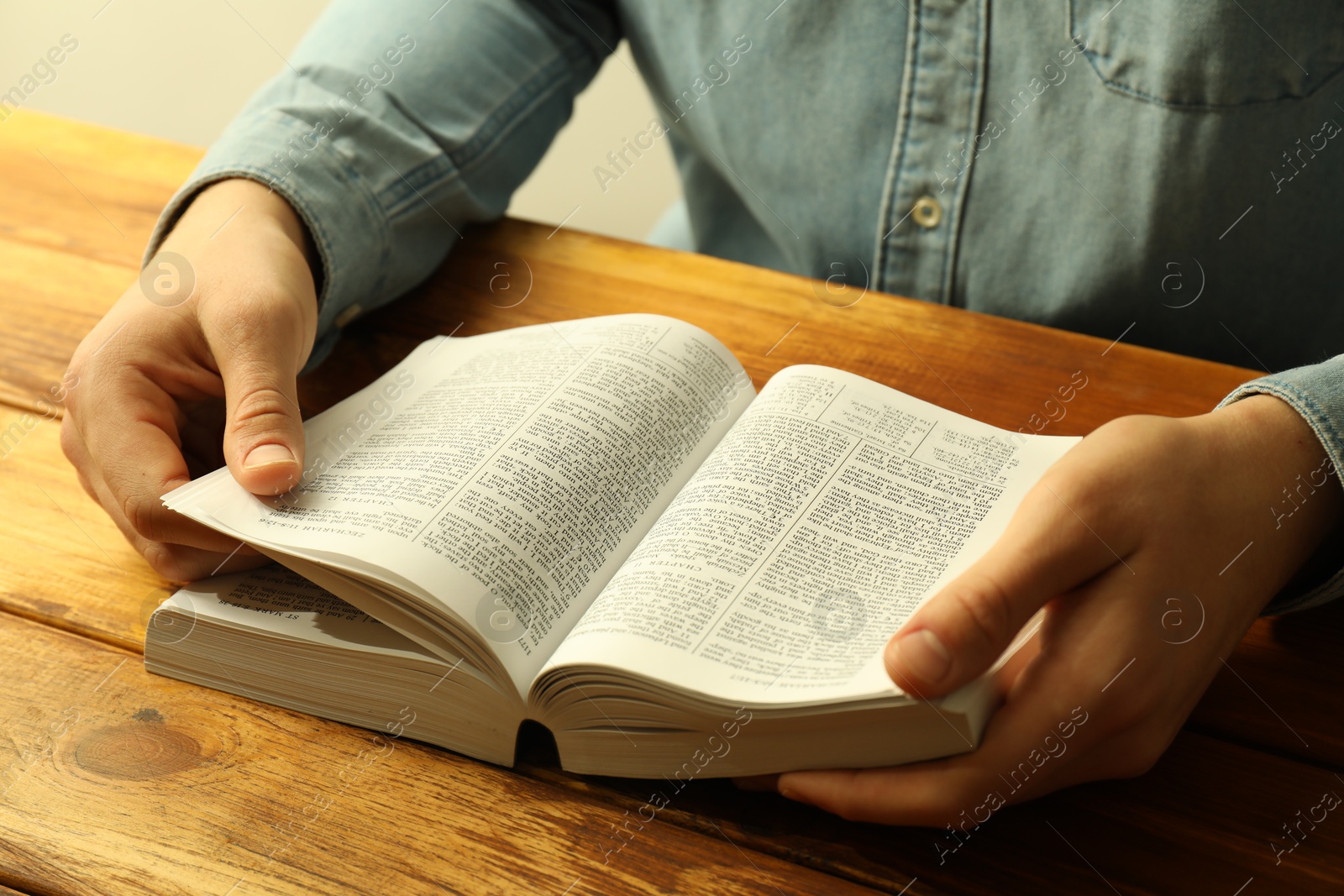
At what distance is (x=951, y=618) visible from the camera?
429 millimetres

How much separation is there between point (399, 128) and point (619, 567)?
1.64ft

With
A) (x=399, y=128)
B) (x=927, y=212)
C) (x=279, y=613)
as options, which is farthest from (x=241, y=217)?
(x=927, y=212)

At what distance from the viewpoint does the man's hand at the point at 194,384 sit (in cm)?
58

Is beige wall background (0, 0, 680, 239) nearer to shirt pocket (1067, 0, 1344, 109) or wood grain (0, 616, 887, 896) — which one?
shirt pocket (1067, 0, 1344, 109)

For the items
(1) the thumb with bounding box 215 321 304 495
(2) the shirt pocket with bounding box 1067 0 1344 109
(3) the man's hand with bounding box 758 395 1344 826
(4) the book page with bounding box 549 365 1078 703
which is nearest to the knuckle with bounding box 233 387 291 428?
(1) the thumb with bounding box 215 321 304 495

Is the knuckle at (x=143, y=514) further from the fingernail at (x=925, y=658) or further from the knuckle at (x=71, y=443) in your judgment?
the fingernail at (x=925, y=658)

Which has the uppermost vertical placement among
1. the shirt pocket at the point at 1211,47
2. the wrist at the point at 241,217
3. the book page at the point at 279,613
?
the shirt pocket at the point at 1211,47

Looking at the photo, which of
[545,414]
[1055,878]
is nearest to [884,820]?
[1055,878]

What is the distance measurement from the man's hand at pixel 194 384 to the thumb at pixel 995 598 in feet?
1.22

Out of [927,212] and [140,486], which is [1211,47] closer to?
[927,212]

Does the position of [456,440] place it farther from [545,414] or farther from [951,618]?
[951,618]

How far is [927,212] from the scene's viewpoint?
850 millimetres

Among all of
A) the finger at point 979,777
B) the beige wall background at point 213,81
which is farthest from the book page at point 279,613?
the beige wall background at point 213,81

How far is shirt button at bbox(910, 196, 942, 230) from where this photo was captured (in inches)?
33.3
